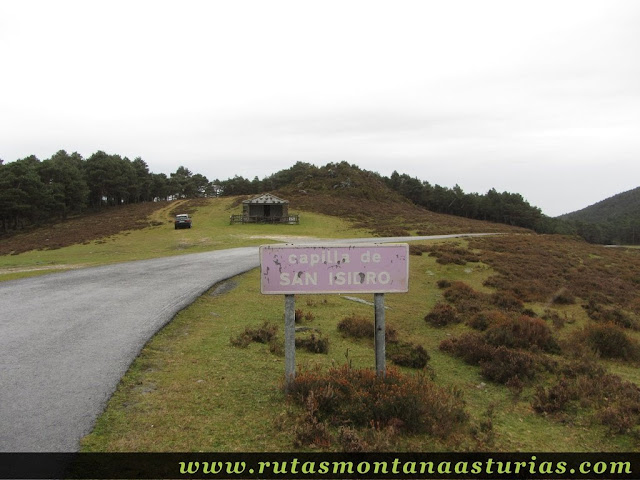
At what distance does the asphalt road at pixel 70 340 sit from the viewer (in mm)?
5008

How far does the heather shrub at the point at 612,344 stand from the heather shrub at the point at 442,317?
3.59 m

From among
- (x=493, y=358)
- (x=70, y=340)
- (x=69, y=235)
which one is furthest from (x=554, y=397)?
(x=69, y=235)

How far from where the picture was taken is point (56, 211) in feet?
237

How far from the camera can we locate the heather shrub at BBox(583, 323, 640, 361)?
10.6 m

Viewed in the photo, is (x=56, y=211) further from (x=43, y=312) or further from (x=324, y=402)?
(x=324, y=402)

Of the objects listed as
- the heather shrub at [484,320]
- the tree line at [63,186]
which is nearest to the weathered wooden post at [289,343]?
the heather shrub at [484,320]

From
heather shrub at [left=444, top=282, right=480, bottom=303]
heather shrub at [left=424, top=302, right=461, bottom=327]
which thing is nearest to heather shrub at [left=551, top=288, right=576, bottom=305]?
heather shrub at [left=444, top=282, right=480, bottom=303]

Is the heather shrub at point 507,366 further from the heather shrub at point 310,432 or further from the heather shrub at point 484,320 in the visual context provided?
the heather shrub at point 310,432

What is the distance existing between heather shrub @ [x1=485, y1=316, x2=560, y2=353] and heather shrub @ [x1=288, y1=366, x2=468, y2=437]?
16.1 ft

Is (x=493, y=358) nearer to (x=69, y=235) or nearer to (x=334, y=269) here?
(x=334, y=269)

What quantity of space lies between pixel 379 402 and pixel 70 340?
637cm

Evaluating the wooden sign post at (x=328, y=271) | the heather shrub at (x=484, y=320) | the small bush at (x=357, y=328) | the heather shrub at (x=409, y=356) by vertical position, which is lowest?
the heather shrub at (x=484, y=320)

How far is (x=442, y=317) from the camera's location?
12.9m

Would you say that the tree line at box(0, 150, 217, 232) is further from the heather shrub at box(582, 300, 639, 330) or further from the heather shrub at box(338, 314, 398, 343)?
the heather shrub at box(582, 300, 639, 330)
